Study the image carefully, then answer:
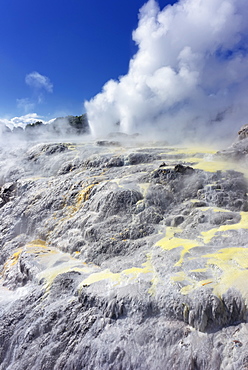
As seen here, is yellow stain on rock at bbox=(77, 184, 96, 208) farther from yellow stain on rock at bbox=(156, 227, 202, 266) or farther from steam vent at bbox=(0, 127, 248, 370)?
yellow stain on rock at bbox=(156, 227, 202, 266)

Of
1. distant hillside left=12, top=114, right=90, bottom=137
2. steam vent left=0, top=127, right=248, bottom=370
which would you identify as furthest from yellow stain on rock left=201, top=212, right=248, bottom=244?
distant hillside left=12, top=114, right=90, bottom=137

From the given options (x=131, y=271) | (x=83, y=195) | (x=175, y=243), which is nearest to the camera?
(x=131, y=271)

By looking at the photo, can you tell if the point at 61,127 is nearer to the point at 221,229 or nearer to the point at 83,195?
the point at 83,195

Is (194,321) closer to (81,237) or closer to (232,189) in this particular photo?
(81,237)

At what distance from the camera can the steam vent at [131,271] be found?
19.4ft

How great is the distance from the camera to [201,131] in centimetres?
3434

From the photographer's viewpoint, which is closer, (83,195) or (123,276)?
(123,276)

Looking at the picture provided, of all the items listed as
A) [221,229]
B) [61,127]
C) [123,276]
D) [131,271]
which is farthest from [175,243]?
[61,127]

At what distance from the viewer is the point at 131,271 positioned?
26.9ft

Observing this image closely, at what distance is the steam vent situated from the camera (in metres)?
5.92

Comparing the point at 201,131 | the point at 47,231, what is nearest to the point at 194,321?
the point at 47,231

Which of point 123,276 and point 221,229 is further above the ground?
point 221,229

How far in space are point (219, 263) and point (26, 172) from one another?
65.4 feet

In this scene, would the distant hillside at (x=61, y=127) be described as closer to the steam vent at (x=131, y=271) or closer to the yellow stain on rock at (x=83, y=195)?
the steam vent at (x=131, y=271)
